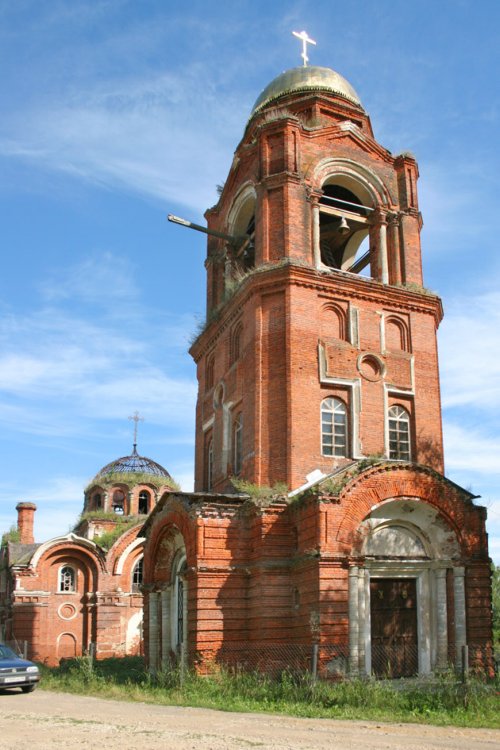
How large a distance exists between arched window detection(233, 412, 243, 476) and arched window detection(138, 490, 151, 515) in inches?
753

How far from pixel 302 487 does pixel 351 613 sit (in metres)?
3.42

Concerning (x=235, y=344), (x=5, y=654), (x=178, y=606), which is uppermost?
(x=235, y=344)

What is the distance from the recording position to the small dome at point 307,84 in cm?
2459

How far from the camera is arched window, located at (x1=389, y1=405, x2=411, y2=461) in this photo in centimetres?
2109

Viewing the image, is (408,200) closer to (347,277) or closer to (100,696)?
(347,277)

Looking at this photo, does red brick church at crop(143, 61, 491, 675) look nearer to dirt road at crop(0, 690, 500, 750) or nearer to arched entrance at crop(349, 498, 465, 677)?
arched entrance at crop(349, 498, 465, 677)

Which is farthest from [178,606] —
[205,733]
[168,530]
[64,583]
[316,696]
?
[64,583]

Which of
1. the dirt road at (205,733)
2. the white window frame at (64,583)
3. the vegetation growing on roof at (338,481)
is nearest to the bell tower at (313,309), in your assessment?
the vegetation growing on roof at (338,481)

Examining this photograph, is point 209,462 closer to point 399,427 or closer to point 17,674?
point 399,427

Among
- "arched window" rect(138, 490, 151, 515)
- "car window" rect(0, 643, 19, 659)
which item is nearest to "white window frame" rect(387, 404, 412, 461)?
"car window" rect(0, 643, 19, 659)

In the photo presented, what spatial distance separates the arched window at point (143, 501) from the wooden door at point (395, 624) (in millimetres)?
23667

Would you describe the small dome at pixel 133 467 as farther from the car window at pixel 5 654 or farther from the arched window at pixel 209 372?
the car window at pixel 5 654

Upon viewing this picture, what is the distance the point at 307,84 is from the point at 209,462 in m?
11.7

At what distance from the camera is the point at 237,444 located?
21.9 meters
